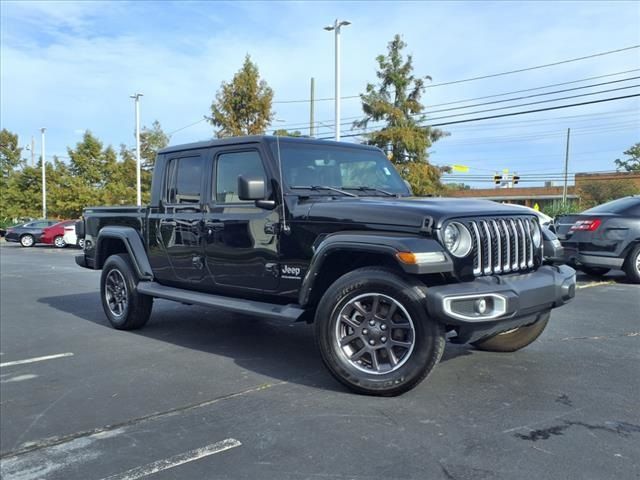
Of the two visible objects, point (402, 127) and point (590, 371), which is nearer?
point (590, 371)

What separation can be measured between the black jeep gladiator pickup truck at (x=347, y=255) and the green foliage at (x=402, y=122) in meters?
20.7

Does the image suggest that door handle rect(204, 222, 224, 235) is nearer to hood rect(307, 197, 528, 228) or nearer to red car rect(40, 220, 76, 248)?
hood rect(307, 197, 528, 228)

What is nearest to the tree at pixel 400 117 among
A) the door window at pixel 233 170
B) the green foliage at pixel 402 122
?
the green foliage at pixel 402 122

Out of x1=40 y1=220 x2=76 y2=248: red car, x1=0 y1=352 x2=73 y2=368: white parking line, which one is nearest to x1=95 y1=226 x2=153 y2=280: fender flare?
x1=0 y1=352 x2=73 y2=368: white parking line

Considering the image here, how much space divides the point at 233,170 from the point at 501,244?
2.52 meters

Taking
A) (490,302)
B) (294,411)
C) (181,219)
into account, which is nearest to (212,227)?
(181,219)

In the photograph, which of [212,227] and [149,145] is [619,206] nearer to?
[212,227]

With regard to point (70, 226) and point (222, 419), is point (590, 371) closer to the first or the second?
point (222, 419)

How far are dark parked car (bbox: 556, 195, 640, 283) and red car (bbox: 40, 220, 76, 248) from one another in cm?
2321

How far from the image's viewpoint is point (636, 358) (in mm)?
5004

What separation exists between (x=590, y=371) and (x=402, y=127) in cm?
2264

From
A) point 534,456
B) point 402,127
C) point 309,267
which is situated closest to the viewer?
point 534,456

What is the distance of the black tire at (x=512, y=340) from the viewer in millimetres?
5059

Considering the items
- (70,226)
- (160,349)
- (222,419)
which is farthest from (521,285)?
(70,226)
